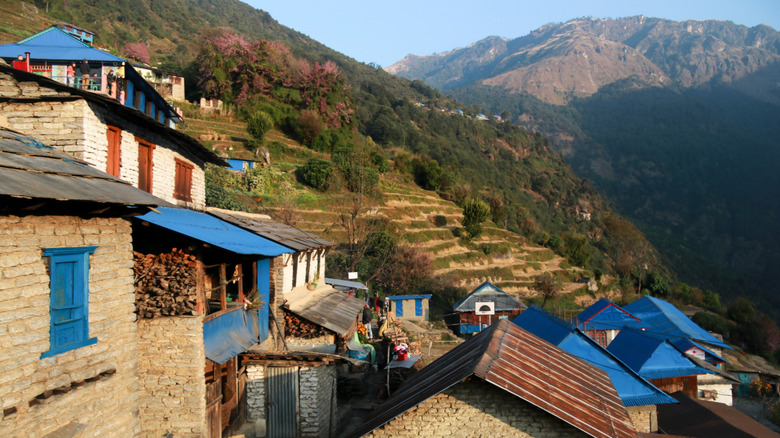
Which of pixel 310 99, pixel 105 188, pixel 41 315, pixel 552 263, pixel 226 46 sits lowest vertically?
pixel 552 263

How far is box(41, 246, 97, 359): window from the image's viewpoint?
604cm

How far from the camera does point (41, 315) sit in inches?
230

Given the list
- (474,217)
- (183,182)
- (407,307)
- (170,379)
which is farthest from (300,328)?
(474,217)

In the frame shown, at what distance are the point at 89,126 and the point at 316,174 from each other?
1184 inches

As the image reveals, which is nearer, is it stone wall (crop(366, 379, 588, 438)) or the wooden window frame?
stone wall (crop(366, 379, 588, 438))

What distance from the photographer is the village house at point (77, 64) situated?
68.9 ft

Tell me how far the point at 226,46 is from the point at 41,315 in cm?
4695

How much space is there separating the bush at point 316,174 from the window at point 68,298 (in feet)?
106

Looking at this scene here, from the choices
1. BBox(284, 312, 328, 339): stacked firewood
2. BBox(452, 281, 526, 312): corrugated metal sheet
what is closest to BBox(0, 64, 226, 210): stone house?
BBox(284, 312, 328, 339): stacked firewood

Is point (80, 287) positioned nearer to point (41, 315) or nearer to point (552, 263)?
point (41, 315)

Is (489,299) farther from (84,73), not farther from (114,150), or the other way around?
(84,73)

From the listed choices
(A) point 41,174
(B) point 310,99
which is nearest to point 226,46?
(B) point 310,99

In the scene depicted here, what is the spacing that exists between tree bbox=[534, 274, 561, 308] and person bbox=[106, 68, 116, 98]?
1252 inches

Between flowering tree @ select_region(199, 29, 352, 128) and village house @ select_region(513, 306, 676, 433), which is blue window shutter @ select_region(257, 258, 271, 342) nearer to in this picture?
village house @ select_region(513, 306, 676, 433)
